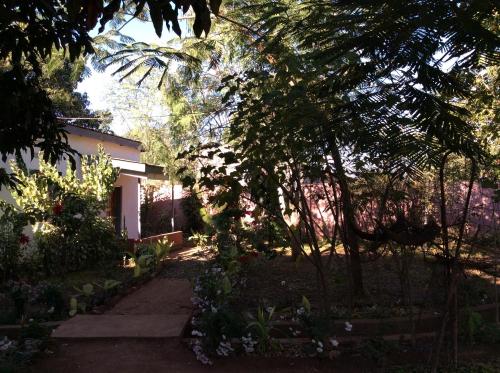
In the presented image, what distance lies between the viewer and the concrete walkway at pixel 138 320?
622 centimetres

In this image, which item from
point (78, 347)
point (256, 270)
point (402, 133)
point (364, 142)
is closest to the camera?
point (402, 133)

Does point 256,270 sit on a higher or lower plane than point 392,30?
lower

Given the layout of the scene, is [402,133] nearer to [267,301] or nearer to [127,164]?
[267,301]

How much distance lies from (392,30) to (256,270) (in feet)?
25.3

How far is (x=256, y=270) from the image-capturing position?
10.2m

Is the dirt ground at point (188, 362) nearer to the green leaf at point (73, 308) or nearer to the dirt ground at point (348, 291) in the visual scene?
the dirt ground at point (348, 291)

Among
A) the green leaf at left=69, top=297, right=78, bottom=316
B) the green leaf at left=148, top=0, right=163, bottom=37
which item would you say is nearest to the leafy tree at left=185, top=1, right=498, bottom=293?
the green leaf at left=148, top=0, right=163, bottom=37

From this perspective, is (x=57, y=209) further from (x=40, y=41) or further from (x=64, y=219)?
(x=40, y=41)

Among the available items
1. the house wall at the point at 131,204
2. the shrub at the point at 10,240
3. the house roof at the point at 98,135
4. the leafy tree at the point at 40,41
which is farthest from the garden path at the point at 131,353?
the house wall at the point at 131,204

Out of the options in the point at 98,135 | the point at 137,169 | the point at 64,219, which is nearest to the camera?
the point at 64,219

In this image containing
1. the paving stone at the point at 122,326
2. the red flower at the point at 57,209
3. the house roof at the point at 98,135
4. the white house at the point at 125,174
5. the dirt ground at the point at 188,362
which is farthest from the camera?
the white house at the point at 125,174

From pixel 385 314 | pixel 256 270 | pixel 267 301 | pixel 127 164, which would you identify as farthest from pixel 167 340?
pixel 127 164

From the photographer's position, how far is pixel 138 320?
272 inches

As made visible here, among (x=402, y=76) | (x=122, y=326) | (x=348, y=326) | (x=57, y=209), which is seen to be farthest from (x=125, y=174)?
(x=402, y=76)
